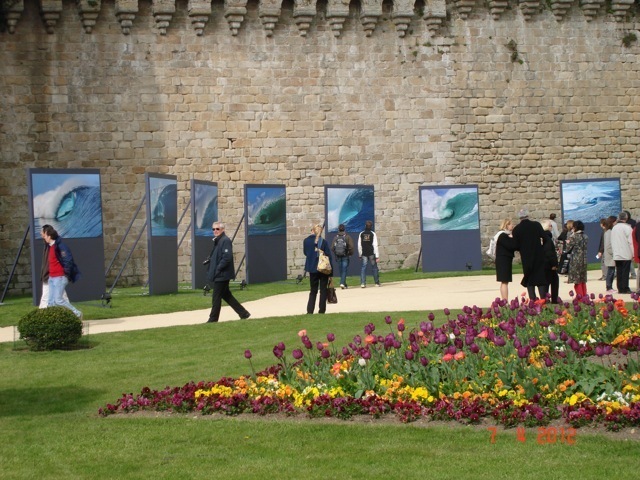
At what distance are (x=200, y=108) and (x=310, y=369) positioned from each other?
19.1 meters

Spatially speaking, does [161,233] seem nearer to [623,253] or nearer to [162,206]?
[162,206]

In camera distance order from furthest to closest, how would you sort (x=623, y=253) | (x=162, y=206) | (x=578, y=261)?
1. (x=162, y=206)
2. (x=623, y=253)
3. (x=578, y=261)

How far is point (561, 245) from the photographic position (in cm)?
2648

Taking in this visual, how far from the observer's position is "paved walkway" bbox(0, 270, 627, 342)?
1862 centimetres

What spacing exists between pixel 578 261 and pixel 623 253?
2.04 m

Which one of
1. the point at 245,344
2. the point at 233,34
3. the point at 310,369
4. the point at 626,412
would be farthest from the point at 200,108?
the point at 626,412

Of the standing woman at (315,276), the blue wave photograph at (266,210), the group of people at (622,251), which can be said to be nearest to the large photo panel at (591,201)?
the blue wave photograph at (266,210)

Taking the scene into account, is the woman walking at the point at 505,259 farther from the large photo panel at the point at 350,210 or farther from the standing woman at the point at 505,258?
the large photo panel at the point at 350,210

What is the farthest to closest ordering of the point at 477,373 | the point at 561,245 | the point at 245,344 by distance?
the point at 561,245
the point at 245,344
the point at 477,373

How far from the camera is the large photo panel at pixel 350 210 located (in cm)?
2773

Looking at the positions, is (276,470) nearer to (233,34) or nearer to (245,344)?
(245,344)

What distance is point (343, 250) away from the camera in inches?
1009
